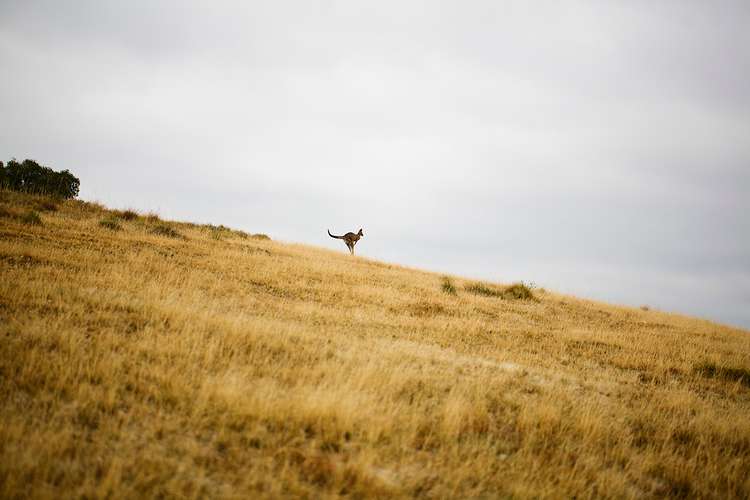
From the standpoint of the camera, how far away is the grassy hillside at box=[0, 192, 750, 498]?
3.34 m

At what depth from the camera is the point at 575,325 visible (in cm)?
1390

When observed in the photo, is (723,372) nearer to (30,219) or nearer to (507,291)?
(507,291)

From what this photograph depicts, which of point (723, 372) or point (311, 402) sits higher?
point (723, 372)

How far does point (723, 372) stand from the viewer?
31.5ft

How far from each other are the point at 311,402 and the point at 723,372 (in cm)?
1076

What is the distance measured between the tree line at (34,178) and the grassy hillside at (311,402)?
20572 mm

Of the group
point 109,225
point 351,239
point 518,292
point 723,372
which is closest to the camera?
point 723,372

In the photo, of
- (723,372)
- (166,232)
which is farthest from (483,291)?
(166,232)

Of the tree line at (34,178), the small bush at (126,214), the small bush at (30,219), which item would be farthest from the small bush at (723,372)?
the tree line at (34,178)

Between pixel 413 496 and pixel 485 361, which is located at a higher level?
pixel 485 361

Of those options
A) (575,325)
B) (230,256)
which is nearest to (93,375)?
(230,256)

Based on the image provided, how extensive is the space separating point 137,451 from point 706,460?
666 cm

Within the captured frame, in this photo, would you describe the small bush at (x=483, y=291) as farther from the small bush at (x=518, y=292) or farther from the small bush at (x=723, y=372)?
the small bush at (x=723, y=372)

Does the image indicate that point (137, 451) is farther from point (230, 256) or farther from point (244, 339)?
point (230, 256)
